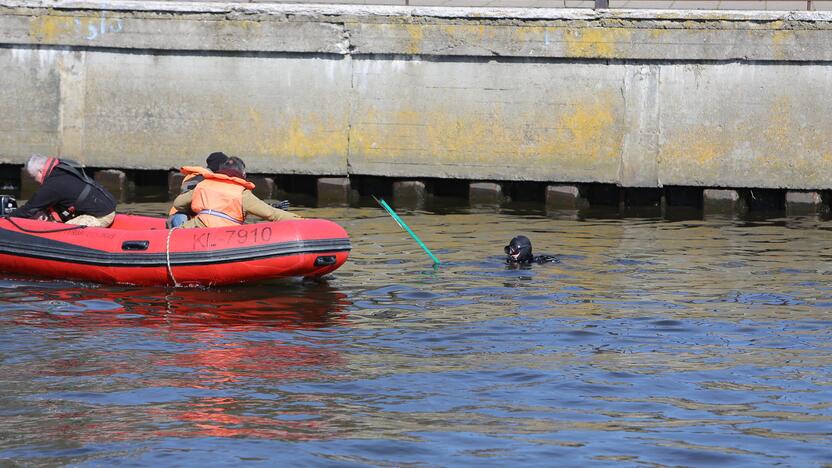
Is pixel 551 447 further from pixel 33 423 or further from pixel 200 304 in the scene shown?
pixel 200 304

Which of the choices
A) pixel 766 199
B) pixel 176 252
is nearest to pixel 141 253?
pixel 176 252

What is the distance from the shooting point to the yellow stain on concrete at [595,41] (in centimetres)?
1400

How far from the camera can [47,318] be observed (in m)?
9.14

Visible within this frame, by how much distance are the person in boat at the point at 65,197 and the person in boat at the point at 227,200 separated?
966 mm

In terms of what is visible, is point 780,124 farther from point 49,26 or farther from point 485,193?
point 49,26

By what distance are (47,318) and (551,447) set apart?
14.0 feet

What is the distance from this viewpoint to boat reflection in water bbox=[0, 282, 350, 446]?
266 inches

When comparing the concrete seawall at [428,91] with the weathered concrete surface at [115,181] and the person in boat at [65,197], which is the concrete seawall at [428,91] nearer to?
the weathered concrete surface at [115,181]

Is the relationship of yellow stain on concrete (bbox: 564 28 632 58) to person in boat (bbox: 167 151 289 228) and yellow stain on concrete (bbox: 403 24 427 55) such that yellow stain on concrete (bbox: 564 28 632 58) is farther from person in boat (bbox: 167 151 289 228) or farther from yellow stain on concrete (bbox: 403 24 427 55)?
person in boat (bbox: 167 151 289 228)

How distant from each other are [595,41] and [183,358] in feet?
24.3

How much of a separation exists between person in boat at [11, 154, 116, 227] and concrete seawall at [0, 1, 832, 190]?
3910mm

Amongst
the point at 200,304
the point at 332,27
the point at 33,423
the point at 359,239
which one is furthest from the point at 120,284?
the point at 332,27

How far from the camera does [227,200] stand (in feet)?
34.0

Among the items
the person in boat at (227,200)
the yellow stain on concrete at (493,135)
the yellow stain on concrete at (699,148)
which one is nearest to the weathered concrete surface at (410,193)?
the yellow stain on concrete at (493,135)
